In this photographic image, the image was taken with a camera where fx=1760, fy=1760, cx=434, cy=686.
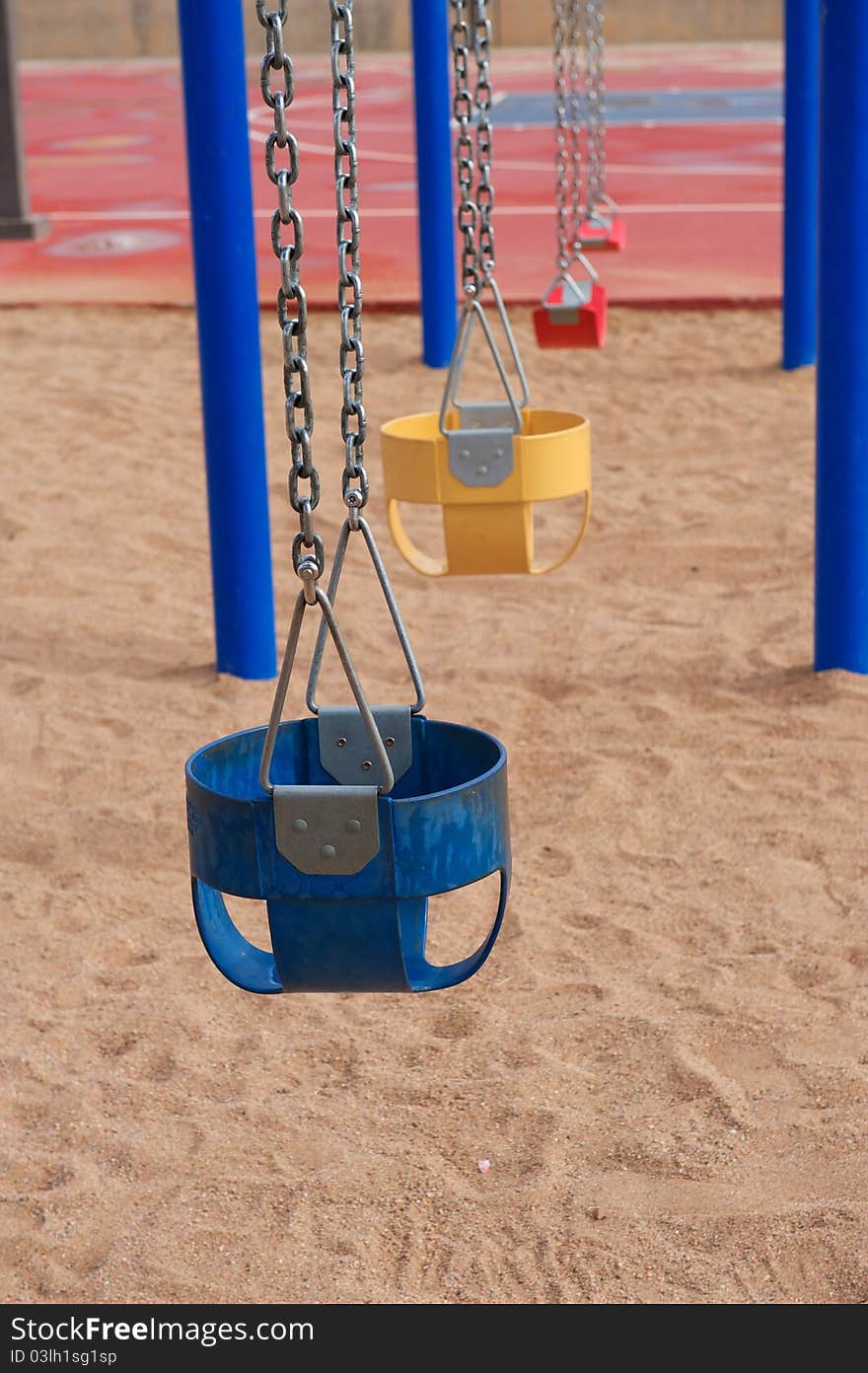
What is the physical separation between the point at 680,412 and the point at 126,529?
8.89ft

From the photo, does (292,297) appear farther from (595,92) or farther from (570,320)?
(595,92)

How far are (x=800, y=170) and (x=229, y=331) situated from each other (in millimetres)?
3928

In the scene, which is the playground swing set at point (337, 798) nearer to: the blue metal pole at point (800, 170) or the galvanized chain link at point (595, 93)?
the galvanized chain link at point (595, 93)

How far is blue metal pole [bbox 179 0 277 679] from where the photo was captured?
4543mm

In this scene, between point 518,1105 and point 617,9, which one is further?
point 617,9

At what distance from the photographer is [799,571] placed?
584 cm

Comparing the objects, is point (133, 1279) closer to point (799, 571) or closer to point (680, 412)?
point (799, 571)

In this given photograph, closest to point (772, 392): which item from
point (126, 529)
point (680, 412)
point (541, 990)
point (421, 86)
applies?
point (680, 412)

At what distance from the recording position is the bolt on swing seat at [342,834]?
1.93m

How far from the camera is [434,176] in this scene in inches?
314

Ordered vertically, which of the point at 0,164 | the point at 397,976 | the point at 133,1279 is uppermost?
the point at 0,164

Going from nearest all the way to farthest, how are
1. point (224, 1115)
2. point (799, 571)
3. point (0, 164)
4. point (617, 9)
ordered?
point (224, 1115)
point (799, 571)
point (0, 164)
point (617, 9)

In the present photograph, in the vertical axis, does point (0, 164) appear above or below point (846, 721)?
above

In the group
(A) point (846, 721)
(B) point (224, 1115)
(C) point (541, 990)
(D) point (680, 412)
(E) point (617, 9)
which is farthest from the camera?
(E) point (617, 9)
